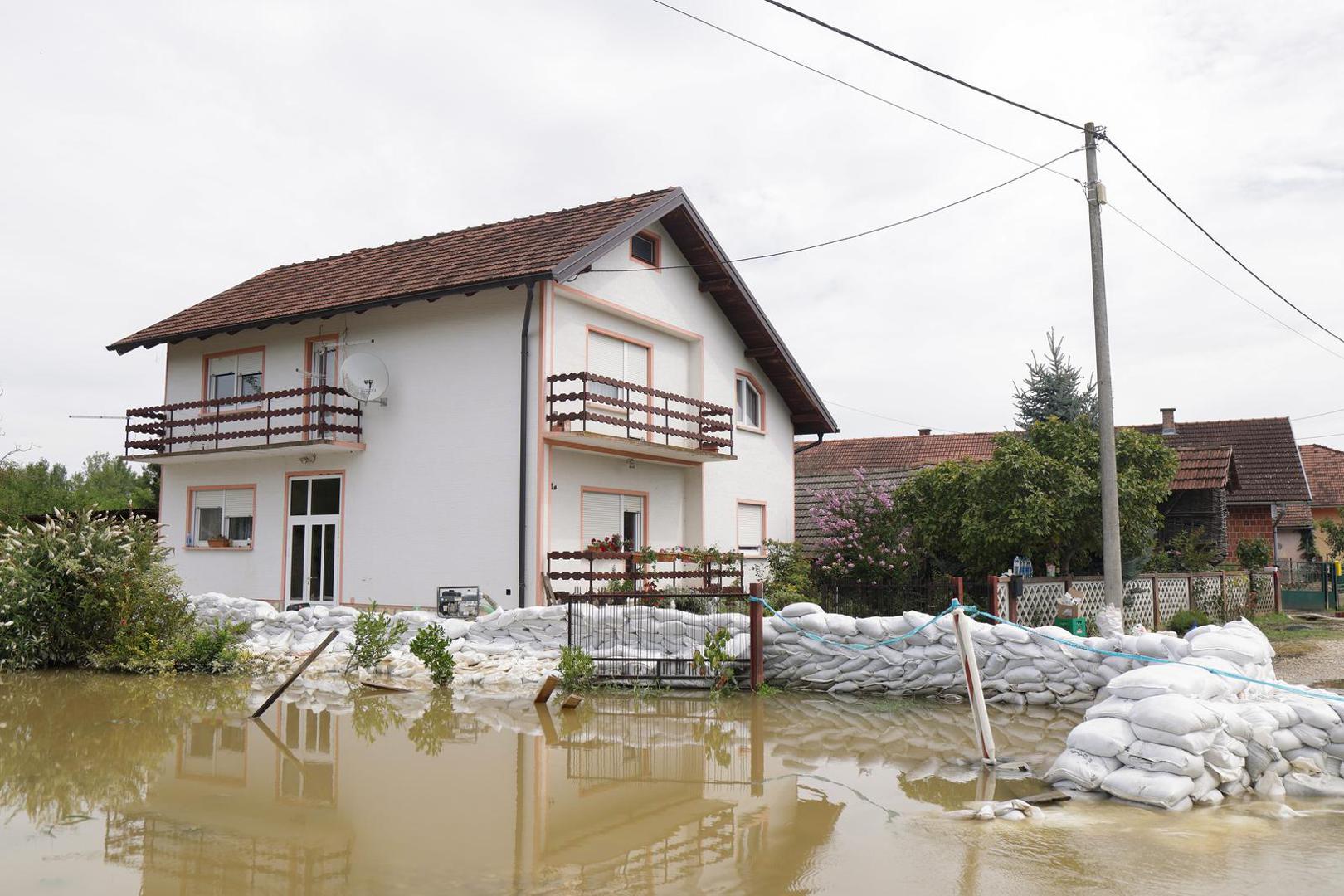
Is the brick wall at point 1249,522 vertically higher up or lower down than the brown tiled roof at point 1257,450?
lower down

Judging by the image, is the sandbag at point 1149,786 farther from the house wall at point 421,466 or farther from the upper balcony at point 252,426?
the upper balcony at point 252,426

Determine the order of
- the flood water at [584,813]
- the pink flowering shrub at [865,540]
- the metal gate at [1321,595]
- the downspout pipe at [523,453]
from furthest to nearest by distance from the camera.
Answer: the metal gate at [1321,595] → the pink flowering shrub at [865,540] → the downspout pipe at [523,453] → the flood water at [584,813]

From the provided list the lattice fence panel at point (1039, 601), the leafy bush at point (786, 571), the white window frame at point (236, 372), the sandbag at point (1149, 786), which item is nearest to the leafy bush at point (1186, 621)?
the lattice fence panel at point (1039, 601)

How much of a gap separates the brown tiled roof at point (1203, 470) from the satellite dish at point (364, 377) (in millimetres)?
19369

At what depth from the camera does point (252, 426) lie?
20578 mm

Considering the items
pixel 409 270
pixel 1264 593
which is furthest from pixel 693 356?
pixel 1264 593

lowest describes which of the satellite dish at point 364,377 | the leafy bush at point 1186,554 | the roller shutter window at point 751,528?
the leafy bush at point 1186,554

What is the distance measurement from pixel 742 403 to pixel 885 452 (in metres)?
13.0

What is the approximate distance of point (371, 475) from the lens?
1914 centimetres

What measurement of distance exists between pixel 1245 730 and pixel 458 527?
42.3ft

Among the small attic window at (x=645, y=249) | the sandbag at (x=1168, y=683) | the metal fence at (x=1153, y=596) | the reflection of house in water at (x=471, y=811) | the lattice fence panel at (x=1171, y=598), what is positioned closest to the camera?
the reflection of house in water at (x=471, y=811)

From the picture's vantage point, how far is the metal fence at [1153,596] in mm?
15641

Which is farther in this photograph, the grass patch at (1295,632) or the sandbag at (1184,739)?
the grass patch at (1295,632)

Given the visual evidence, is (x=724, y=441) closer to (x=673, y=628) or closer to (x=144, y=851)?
(x=673, y=628)
